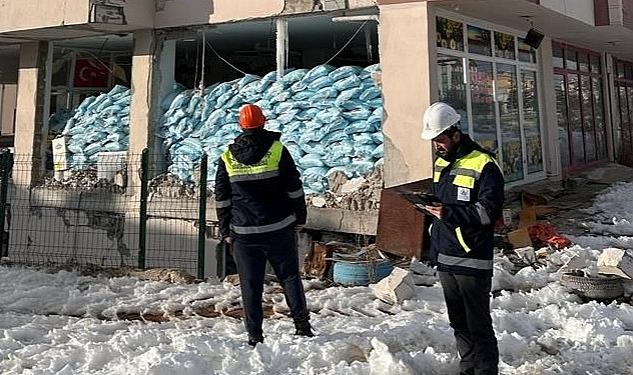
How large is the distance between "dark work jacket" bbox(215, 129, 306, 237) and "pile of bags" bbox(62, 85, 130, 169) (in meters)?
7.35

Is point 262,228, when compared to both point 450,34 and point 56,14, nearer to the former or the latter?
point 450,34

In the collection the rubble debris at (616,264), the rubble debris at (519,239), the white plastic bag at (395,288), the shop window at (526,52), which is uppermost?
the shop window at (526,52)

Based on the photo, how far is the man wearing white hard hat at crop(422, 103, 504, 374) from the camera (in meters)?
4.06

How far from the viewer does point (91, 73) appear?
14062 mm

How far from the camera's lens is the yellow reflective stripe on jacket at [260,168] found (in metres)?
5.18

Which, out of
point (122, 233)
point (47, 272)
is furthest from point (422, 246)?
point (122, 233)

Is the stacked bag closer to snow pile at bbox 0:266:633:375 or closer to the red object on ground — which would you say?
the red object on ground

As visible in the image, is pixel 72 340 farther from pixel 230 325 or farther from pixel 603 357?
pixel 603 357

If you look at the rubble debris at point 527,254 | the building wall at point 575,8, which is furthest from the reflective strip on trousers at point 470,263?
the building wall at point 575,8

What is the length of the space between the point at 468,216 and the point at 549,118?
1048cm

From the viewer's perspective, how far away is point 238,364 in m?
4.74

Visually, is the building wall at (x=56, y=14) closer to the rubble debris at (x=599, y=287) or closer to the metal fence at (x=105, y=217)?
the metal fence at (x=105, y=217)

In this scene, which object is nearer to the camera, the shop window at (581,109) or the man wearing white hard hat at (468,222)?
the man wearing white hard hat at (468,222)

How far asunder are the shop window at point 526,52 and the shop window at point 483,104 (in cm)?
162
